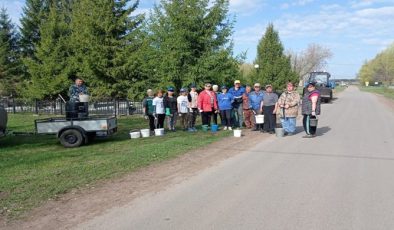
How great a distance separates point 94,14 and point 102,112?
20.1 ft

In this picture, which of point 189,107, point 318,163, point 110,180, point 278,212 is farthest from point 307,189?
point 189,107

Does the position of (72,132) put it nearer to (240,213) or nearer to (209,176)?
(209,176)

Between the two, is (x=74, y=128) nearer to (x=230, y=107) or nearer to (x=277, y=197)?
(x=230, y=107)

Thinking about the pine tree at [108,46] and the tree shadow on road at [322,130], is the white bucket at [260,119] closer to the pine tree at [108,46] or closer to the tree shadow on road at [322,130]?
the tree shadow on road at [322,130]

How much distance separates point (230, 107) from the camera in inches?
640

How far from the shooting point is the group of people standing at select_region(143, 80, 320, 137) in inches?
582

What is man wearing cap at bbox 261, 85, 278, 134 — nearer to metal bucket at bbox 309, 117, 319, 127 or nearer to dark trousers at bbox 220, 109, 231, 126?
dark trousers at bbox 220, 109, 231, 126

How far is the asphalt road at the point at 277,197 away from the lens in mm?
5367

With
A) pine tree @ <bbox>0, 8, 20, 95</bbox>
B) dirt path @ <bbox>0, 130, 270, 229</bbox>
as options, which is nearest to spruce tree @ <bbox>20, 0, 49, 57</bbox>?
pine tree @ <bbox>0, 8, 20, 95</bbox>

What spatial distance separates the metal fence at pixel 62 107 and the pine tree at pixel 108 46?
Result: 127 centimetres

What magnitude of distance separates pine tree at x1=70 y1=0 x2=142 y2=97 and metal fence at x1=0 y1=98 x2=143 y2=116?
127 cm

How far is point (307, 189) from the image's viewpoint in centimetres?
699

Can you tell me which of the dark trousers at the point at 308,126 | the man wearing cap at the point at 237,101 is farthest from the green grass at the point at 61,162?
the dark trousers at the point at 308,126

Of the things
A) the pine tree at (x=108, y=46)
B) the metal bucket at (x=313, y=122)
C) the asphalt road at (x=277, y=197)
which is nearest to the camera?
the asphalt road at (x=277, y=197)
